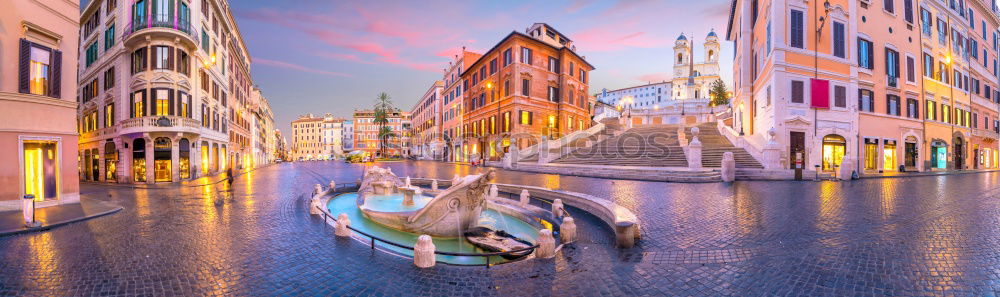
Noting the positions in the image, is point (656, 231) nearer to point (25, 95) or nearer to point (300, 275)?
point (300, 275)

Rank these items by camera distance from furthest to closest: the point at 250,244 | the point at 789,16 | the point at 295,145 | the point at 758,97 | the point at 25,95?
the point at 295,145
the point at 758,97
the point at 789,16
the point at 25,95
the point at 250,244

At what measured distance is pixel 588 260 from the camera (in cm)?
543

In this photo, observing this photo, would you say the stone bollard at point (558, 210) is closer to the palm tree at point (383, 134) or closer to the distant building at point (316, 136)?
the palm tree at point (383, 134)

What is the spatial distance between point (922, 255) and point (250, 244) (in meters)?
10.9

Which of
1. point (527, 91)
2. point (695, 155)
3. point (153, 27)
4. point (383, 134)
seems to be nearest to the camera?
point (695, 155)

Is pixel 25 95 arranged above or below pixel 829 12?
below

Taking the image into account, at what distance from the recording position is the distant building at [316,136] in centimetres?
12288

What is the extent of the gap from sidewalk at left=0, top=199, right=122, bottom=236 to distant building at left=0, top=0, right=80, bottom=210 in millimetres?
840

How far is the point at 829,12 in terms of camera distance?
2191cm

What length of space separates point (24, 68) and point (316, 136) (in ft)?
426

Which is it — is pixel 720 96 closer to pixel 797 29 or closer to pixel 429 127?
pixel 797 29

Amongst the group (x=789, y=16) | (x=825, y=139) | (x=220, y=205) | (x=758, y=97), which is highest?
(x=789, y=16)

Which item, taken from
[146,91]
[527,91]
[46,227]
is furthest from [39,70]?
[527,91]

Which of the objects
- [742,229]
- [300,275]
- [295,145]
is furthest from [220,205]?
[295,145]
